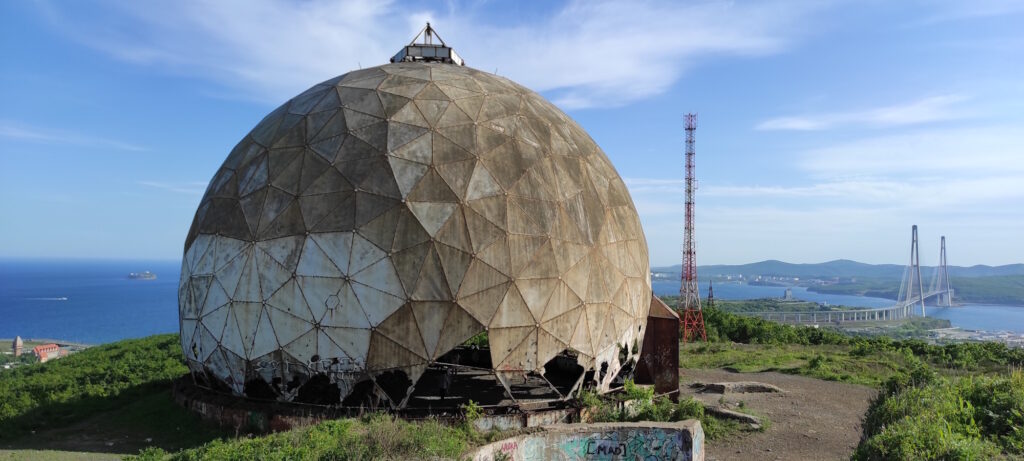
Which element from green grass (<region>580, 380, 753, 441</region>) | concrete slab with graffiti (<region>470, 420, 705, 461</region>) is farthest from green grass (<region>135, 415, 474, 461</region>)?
green grass (<region>580, 380, 753, 441</region>)

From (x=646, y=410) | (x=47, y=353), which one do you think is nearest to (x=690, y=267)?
(x=646, y=410)

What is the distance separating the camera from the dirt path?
13.5 metres

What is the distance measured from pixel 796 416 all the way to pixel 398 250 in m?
12.5

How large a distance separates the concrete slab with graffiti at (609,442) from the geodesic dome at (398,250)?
5.16ft

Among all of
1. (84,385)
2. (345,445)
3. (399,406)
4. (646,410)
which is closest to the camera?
(345,445)

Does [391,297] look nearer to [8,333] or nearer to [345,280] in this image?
[345,280]

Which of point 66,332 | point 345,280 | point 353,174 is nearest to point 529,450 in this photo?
point 345,280

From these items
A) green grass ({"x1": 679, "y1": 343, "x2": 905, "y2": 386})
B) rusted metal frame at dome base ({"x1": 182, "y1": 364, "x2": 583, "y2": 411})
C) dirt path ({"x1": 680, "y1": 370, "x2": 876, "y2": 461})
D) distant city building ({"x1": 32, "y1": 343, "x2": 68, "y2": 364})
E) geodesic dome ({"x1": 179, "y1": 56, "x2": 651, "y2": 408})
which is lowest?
distant city building ({"x1": 32, "y1": 343, "x2": 68, "y2": 364})

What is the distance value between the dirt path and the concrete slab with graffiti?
156cm

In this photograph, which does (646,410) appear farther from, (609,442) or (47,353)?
(47,353)

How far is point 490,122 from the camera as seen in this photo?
1420 cm

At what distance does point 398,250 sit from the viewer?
39.8ft

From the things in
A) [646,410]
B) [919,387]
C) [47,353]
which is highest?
[919,387]

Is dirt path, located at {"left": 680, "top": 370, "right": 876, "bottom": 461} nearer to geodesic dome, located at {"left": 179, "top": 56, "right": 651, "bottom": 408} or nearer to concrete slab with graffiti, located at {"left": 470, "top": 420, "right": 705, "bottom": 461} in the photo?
concrete slab with graffiti, located at {"left": 470, "top": 420, "right": 705, "bottom": 461}
